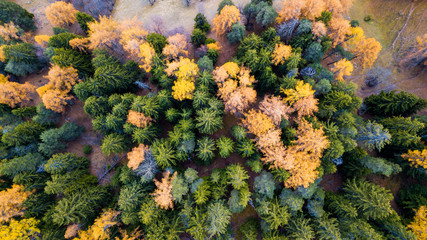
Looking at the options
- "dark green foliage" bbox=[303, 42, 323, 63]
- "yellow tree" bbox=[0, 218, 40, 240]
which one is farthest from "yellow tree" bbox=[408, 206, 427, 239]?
"yellow tree" bbox=[0, 218, 40, 240]

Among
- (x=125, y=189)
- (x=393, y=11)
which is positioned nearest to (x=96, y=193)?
(x=125, y=189)

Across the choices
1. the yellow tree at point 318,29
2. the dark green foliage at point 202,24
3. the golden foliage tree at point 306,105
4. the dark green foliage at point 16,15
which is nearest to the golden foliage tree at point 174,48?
the dark green foliage at point 202,24

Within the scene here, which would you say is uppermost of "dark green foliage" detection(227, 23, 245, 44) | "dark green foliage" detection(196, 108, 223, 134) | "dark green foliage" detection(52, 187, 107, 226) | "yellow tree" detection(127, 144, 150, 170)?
"dark green foliage" detection(227, 23, 245, 44)

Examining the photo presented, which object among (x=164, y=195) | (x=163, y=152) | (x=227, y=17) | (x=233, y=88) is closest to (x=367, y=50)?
(x=227, y=17)

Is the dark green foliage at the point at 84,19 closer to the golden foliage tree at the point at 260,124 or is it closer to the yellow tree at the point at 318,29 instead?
the golden foliage tree at the point at 260,124

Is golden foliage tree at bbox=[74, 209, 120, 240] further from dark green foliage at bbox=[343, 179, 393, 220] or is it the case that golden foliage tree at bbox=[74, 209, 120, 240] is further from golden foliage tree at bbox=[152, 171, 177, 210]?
dark green foliage at bbox=[343, 179, 393, 220]

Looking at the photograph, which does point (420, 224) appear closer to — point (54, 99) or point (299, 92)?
point (299, 92)
